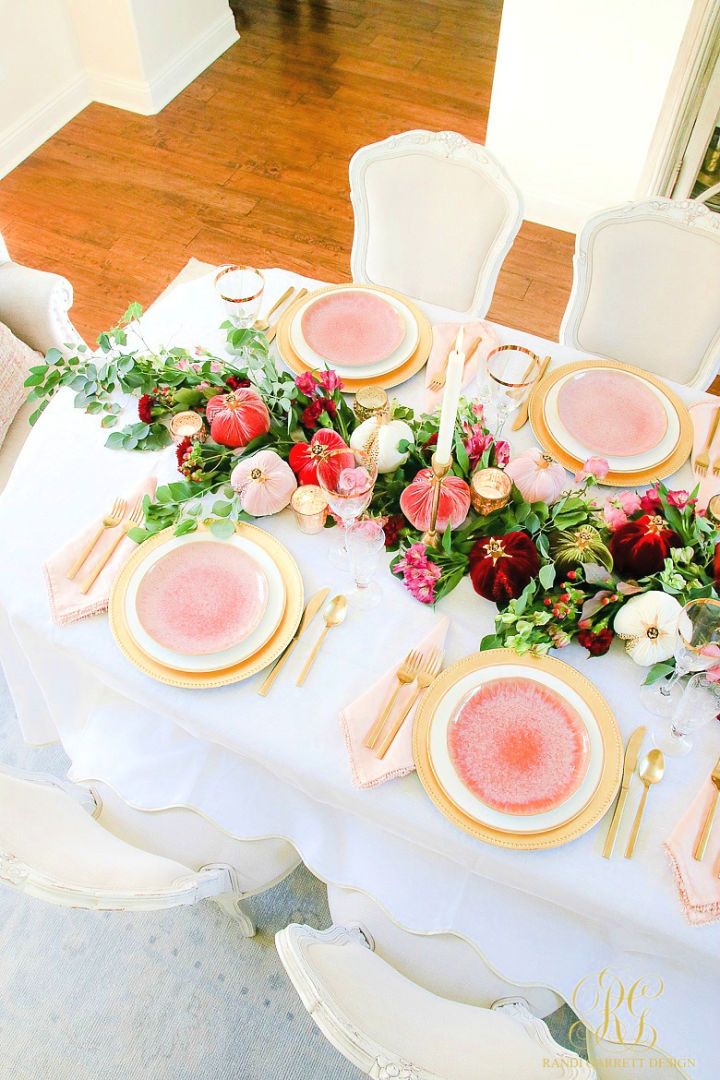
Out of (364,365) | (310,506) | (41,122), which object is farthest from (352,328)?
(41,122)

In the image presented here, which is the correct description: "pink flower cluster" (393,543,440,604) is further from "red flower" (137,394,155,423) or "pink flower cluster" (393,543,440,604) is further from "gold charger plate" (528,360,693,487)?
"red flower" (137,394,155,423)

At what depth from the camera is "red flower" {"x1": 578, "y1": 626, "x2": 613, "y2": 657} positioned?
1305 mm

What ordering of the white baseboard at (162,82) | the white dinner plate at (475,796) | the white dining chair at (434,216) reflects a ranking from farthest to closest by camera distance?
the white baseboard at (162,82)
the white dining chair at (434,216)
the white dinner plate at (475,796)

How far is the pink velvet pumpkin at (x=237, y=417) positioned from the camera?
1.48 m

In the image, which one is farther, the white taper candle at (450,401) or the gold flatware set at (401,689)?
the gold flatware set at (401,689)

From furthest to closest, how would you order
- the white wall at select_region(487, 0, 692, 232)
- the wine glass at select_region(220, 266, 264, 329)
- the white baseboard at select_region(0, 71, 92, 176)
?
the white baseboard at select_region(0, 71, 92, 176) → the white wall at select_region(487, 0, 692, 232) → the wine glass at select_region(220, 266, 264, 329)

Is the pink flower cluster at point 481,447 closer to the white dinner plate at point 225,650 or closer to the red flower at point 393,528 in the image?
the red flower at point 393,528

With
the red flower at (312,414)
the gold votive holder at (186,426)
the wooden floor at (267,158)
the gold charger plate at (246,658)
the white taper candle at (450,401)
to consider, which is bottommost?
the wooden floor at (267,158)

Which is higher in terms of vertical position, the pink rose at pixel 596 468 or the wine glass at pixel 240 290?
the wine glass at pixel 240 290

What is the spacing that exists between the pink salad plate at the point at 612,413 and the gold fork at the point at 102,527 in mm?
867

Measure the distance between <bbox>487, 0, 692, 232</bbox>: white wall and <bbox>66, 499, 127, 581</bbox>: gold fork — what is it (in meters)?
2.29

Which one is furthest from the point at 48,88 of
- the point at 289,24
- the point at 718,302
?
the point at 718,302

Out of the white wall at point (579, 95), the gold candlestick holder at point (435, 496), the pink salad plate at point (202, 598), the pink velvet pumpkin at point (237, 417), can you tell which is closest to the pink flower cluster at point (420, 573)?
the gold candlestick holder at point (435, 496)

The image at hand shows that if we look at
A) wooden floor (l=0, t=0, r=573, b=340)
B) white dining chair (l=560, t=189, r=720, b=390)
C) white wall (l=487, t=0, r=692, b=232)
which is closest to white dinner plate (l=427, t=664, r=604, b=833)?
white dining chair (l=560, t=189, r=720, b=390)
